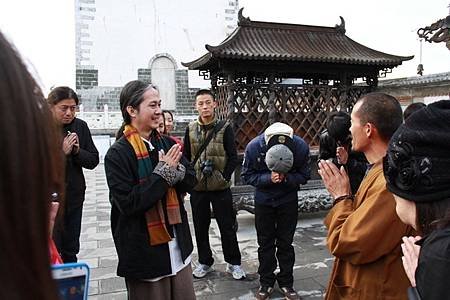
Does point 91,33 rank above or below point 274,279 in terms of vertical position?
above

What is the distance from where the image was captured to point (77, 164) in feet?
11.7

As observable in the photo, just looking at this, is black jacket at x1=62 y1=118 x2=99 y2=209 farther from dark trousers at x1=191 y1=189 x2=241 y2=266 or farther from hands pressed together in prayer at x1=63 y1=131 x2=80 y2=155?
dark trousers at x1=191 y1=189 x2=241 y2=266

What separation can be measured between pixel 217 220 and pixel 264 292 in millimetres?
953

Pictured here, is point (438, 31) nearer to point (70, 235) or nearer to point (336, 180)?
point (336, 180)

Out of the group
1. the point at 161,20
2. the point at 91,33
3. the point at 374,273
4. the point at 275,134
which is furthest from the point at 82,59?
the point at 374,273

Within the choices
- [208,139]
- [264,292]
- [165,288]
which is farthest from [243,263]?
[165,288]

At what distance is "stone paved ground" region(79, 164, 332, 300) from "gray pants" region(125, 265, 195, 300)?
1336 mm

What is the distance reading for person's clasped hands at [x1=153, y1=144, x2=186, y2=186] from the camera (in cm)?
226

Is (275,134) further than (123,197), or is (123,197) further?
(275,134)

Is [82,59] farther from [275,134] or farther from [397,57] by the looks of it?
[275,134]

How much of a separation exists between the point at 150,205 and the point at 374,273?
1238mm

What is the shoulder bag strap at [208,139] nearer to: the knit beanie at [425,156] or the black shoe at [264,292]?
the black shoe at [264,292]

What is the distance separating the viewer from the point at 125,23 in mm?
20078

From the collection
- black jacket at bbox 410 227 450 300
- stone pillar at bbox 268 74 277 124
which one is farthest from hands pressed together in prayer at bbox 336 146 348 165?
stone pillar at bbox 268 74 277 124
